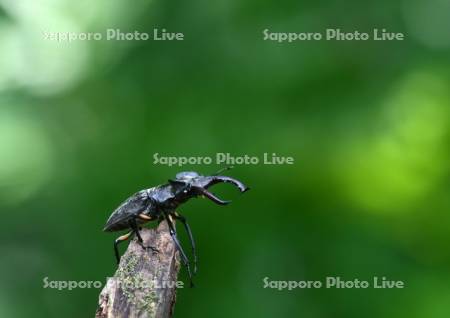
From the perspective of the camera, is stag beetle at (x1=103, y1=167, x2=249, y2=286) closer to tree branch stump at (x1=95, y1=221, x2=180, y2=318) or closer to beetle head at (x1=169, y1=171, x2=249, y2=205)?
beetle head at (x1=169, y1=171, x2=249, y2=205)

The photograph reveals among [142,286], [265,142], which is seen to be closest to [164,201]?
[142,286]

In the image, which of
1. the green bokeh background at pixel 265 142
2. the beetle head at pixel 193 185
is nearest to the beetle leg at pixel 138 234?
the beetle head at pixel 193 185

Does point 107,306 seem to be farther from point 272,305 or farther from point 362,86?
point 362,86

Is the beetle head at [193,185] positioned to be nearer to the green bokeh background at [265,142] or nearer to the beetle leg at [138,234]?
the beetle leg at [138,234]

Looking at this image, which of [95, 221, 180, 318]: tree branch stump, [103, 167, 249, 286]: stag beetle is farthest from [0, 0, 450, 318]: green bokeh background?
[95, 221, 180, 318]: tree branch stump

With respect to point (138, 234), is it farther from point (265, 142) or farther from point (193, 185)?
point (265, 142)

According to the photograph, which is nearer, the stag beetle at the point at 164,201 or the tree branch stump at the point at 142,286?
the tree branch stump at the point at 142,286
